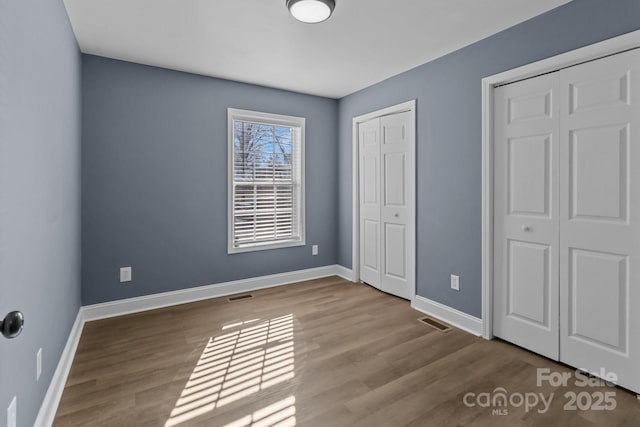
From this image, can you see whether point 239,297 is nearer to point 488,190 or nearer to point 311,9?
point 488,190

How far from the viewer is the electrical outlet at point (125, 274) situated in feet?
10.9

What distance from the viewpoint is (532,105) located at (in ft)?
8.16

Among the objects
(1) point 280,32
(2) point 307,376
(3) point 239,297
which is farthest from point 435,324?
(1) point 280,32

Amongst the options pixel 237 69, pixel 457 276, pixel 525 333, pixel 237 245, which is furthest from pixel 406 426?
pixel 237 69

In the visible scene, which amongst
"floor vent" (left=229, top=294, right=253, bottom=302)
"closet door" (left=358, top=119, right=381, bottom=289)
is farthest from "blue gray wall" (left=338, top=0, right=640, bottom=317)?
"floor vent" (left=229, top=294, right=253, bottom=302)

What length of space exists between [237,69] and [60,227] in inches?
89.6

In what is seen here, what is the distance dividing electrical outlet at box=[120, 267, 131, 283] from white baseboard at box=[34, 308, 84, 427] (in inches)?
22.8

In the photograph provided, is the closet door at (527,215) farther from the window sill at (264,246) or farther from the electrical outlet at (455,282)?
the window sill at (264,246)

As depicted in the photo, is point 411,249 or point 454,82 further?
A: point 411,249

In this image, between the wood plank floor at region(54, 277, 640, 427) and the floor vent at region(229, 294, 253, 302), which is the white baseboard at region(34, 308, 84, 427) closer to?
the wood plank floor at region(54, 277, 640, 427)

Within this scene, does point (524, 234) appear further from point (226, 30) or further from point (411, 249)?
point (226, 30)

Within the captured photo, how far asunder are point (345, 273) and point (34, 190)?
3.64 m

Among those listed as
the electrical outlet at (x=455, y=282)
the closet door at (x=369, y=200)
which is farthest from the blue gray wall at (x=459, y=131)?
the closet door at (x=369, y=200)

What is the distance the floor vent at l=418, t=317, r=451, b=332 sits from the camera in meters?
2.97
